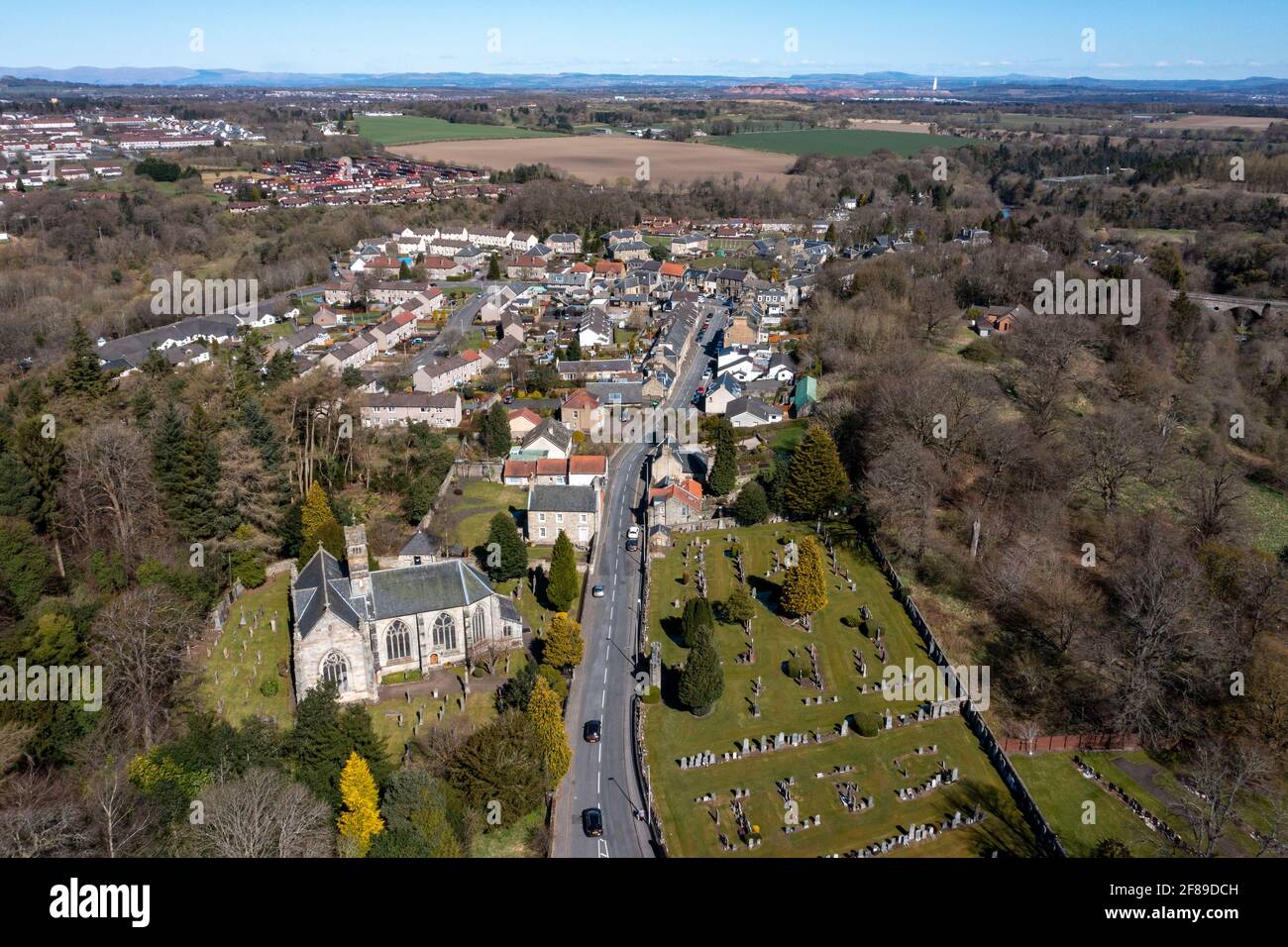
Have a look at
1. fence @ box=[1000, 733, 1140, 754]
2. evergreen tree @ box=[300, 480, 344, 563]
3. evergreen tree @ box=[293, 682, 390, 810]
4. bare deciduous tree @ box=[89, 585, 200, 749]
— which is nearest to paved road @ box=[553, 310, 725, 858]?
evergreen tree @ box=[293, 682, 390, 810]

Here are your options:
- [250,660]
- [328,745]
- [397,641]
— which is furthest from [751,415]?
[328,745]

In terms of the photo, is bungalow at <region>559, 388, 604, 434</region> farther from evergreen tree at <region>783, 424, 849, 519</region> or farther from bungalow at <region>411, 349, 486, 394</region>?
evergreen tree at <region>783, 424, 849, 519</region>

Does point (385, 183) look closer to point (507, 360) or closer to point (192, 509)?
point (507, 360)

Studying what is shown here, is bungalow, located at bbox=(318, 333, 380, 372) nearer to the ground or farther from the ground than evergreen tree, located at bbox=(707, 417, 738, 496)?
farther from the ground

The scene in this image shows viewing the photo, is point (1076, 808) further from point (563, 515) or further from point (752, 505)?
point (563, 515)

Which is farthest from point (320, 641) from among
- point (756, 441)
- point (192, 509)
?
point (756, 441)
